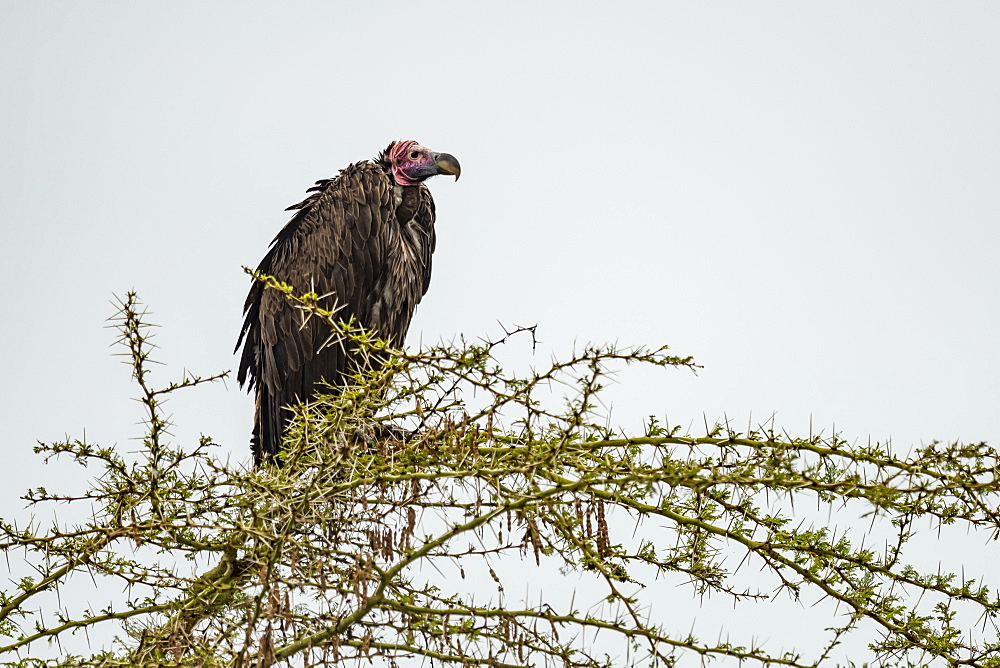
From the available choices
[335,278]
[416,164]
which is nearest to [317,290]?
[335,278]

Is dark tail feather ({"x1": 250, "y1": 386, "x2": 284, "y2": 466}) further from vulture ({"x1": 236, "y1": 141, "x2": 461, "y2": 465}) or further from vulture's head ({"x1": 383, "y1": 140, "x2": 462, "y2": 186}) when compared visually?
vulture's head ({"x1": 383, "y1": 140, "x2": 462, "y2": 186})

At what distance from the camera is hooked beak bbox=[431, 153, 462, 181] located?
6742 mm

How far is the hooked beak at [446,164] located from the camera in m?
6.74

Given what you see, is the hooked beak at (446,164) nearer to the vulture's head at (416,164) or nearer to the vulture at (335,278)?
the vulture's head at (416,164)

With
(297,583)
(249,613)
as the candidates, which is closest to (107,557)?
(249,613)

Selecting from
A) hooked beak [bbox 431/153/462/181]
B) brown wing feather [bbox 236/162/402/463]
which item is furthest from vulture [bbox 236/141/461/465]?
hooked beak [bbox 431/153/462/181]

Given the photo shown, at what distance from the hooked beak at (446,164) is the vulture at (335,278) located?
0.17 meters

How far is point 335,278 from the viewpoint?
20.6 feet

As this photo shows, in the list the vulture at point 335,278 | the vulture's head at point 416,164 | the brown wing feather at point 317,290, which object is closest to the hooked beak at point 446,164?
the vulture's head at point 416,164

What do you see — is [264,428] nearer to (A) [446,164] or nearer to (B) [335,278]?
(B) [335,278]

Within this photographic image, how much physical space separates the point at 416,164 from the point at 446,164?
183 mm

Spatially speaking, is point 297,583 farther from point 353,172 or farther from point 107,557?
point 353,172

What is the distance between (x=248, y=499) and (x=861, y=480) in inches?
63.0

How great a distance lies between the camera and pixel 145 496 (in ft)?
9.89
